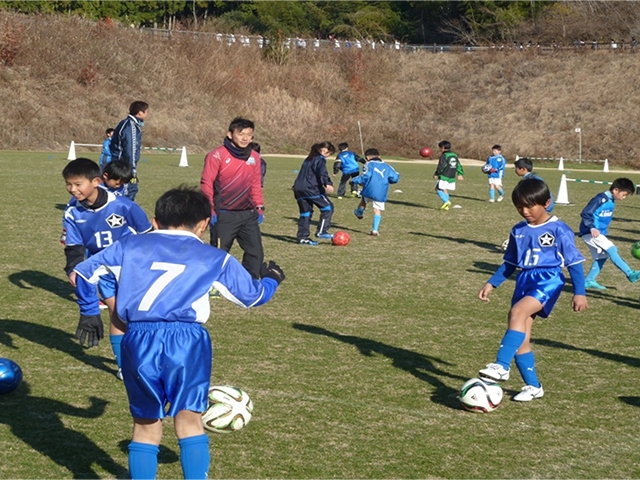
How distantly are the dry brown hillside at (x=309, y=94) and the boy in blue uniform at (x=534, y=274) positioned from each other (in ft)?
133

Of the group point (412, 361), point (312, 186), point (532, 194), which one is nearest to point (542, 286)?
point (532, 194)

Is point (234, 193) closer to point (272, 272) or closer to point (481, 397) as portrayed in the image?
point (481, 397)

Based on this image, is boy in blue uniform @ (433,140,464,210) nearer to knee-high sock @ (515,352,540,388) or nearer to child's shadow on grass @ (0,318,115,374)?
child's shadow on grass @ (0,318,115,374)

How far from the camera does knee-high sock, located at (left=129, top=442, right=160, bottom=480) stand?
4.50 m

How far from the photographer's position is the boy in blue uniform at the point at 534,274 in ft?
22.6

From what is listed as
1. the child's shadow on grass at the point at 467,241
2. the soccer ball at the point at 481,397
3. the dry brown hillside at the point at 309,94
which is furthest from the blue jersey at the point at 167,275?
the dry brown hillside at the point at 309,94

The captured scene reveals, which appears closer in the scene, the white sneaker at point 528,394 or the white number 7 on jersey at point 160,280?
the white number 7 on jersey at point 160,280

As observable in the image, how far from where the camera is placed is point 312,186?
1598cm

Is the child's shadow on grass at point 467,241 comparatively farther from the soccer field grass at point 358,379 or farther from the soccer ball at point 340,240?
the soccer ball at point 340,240

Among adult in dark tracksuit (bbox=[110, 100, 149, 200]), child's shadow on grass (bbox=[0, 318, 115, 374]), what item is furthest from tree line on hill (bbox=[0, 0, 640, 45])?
child's shadow on grass (bbox=[0, 318, 115, 374])

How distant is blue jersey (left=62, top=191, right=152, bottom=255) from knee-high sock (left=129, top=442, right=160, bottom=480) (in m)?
3.39

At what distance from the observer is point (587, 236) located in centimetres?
1214

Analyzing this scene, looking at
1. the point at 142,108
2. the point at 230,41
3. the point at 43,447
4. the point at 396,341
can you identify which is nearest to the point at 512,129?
the point at 230,41

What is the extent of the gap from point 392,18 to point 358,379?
258ft
